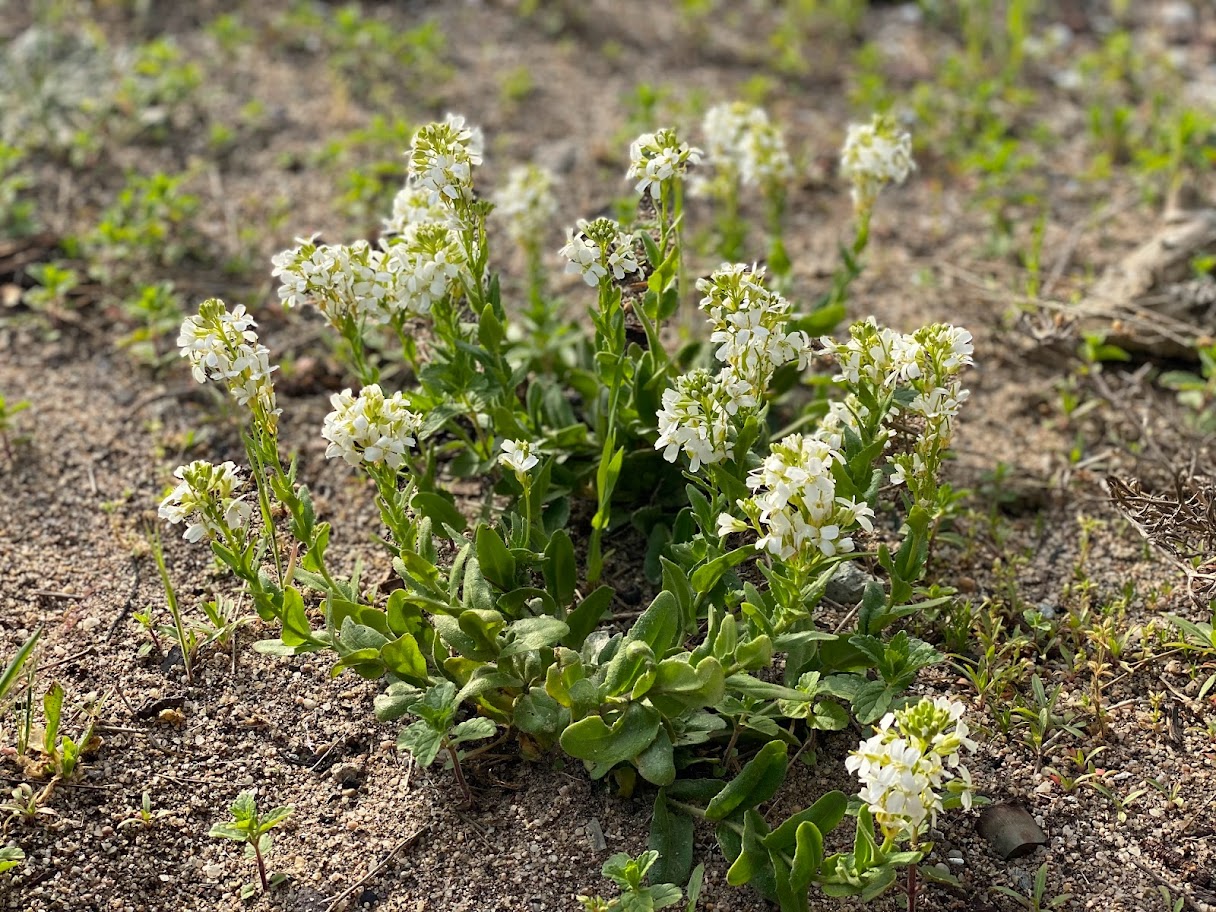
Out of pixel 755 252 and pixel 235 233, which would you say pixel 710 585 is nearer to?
pixel 755 252

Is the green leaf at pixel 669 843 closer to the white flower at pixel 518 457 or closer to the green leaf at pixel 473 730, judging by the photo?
the green leaf at pixel 473 730

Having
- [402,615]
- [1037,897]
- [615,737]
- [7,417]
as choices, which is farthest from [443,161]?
[1037,897]

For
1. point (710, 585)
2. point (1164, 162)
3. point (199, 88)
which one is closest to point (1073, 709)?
point (710, 585)

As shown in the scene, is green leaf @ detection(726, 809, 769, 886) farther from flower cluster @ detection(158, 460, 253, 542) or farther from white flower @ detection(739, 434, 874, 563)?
flower cluster @ detection(158, 460, 253, 542)

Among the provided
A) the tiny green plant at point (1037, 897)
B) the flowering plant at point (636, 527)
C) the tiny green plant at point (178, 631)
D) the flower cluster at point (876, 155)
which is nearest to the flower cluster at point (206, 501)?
the flowering plant at point (636, 527)

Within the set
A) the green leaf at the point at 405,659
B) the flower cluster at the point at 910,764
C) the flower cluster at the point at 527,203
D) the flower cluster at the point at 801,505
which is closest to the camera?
the flower cluster at the point at 910,764

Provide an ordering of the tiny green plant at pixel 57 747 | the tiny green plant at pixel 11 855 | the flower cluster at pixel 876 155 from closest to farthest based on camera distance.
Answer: the tiny green plant at pixel 11 855, the tiny green plant at pixel 57 747, the flower cluster at pixel 876 155
